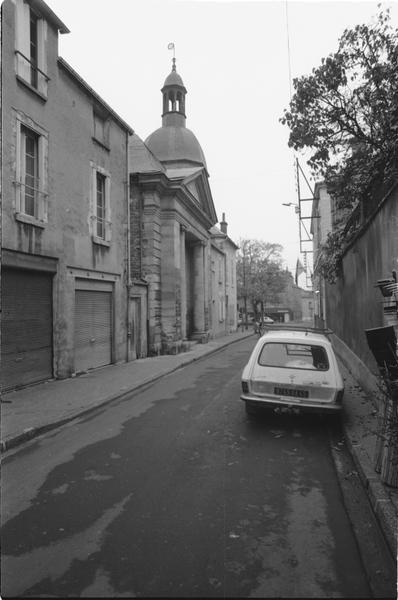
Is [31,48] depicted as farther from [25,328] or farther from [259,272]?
[259,272]

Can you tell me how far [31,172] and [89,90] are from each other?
401cm

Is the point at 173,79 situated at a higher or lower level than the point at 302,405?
higher

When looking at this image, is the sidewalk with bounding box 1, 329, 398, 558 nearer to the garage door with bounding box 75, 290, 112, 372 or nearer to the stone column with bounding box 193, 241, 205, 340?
the garage door with bounding box 75, 290, 112, 372

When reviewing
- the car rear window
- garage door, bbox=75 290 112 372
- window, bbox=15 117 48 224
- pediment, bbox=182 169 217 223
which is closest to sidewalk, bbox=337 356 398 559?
the car rear window

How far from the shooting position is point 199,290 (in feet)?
84.9

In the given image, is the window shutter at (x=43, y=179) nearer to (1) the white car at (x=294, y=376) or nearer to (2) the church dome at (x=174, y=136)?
(1) the white car at (x=294, y=376)

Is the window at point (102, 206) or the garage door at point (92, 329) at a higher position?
the window at point (102, 206)

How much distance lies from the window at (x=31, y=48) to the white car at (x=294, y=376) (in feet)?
27.5

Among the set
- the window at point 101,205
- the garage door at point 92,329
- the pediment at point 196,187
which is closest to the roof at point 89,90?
the window at point 101,205

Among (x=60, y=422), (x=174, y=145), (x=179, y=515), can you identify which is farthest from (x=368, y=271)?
(x=174, y=145)

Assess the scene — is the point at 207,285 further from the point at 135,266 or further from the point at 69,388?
the point at 69,388

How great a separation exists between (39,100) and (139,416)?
8.07 metres

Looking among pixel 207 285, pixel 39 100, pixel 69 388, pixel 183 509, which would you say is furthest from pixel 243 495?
pixel 207 285

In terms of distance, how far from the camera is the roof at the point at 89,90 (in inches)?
423
